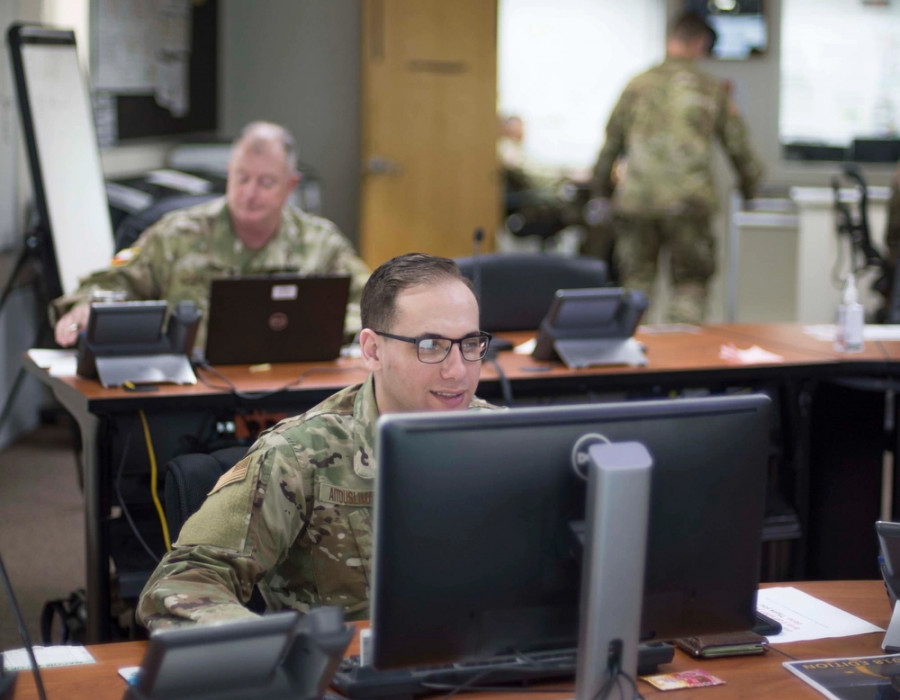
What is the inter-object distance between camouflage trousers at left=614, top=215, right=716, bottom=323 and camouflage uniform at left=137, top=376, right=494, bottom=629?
15.1 ft

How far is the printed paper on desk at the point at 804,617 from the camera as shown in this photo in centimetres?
162

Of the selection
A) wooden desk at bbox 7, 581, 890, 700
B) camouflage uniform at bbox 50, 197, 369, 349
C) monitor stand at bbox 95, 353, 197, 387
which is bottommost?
wooden desk at bbox 7, 581, 890, 700

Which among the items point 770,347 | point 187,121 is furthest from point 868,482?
point 187,121

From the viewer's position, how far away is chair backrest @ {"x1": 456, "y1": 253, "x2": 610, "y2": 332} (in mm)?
3508

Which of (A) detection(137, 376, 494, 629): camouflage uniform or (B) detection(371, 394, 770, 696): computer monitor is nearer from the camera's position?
(B) detection(371, 394, 770, 696): computer monitor

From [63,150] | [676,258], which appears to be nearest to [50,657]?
[63,150]

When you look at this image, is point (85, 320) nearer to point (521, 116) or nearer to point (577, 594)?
point (577, 594)

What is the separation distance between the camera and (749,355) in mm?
3314

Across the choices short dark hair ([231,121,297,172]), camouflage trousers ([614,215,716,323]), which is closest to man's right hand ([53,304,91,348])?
short dark hair ([231,121,297,172])

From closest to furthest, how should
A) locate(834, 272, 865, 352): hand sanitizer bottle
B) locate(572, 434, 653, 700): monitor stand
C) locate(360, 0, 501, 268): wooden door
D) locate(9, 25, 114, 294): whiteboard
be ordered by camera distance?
locate(572, 434, 653, 700): monitor stand
locate(834, 272, 865, 352): hand sanitizer bottle
locate(9, 25, 114, 294): whiteboard
locate(360, 0, 501, 268): wooden door

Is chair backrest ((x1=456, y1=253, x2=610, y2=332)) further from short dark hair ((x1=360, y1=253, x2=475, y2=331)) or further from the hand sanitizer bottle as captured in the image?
short dark hair ((x1=360, y1=253, x2=475, y2=331))

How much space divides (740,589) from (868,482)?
2219mm

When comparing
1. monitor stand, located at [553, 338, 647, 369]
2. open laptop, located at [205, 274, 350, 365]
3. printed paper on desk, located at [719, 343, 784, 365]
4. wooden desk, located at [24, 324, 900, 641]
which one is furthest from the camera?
printed paper on desk, located at [719, 343, 784, 365]

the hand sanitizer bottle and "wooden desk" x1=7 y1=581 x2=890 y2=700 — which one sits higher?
the hand sanitizer bottle
